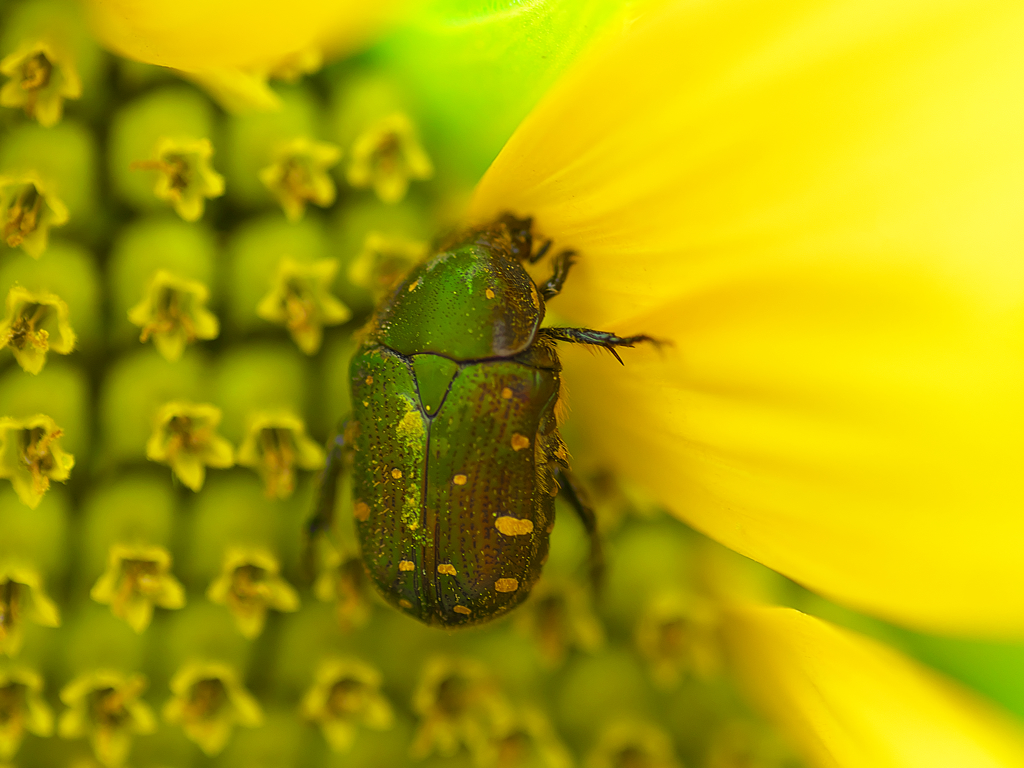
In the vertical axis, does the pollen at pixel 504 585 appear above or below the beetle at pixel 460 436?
below

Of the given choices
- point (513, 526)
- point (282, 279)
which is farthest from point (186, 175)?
point (513, 526)

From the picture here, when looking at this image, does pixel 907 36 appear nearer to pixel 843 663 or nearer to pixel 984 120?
pixel 984 120

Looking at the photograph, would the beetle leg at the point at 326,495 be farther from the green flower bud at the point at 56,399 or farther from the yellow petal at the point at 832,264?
the yellow petal at the point at 832,264

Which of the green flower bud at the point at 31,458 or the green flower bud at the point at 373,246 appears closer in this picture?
the green flower bud at the point at 31,458

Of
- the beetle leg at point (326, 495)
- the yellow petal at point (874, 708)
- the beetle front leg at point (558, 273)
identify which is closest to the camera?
the yellow petal at point (874, 708)

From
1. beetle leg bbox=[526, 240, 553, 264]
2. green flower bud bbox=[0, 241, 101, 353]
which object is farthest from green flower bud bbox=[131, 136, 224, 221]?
beetle leg bbox=[526, 240, 553, 264]

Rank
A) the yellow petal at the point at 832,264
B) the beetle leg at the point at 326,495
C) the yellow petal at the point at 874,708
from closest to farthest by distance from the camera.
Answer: the yellow petal at the point at 832,264, the yellow petal at the point at 874,708, the beetle leg at the point at 326,495

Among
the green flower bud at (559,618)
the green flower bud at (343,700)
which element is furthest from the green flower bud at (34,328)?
the green flower bud at (559,618)

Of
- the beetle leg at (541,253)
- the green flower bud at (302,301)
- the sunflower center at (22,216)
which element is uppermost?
the beetle leg at (541,253)

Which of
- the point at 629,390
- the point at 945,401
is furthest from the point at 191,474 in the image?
the point at 945,401
